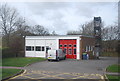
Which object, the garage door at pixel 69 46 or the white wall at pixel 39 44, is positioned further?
the white wall at pixel 39 44

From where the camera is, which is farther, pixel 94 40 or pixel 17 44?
pixel 94 40

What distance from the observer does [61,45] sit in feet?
97.2

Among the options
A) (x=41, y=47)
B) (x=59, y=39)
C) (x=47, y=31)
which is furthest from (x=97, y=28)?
(x=47, y=31)

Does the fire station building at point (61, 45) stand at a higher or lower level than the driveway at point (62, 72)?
higher

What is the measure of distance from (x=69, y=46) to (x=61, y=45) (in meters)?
1.58

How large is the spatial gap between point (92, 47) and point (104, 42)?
632 inches

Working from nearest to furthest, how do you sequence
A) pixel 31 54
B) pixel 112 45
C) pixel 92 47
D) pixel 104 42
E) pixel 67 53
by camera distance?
pixel 67 53
pixel 31 54
pixel 92 47
pixel 112 45
pixel 104 42

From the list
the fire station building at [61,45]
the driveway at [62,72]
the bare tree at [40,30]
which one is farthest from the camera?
the bare tree at [40,30]

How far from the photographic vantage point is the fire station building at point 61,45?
28.0 m

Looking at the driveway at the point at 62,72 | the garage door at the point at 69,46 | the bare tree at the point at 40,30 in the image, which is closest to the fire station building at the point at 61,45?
the garage door at the point at 69,46

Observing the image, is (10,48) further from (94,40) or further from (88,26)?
(88,26)

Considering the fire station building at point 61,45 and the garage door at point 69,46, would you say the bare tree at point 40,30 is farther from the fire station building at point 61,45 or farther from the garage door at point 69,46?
the garage door at point 69,46

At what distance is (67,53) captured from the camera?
95.3 feet

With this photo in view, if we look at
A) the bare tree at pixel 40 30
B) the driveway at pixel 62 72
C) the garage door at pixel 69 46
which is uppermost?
the bare tree at pixel 40 30
